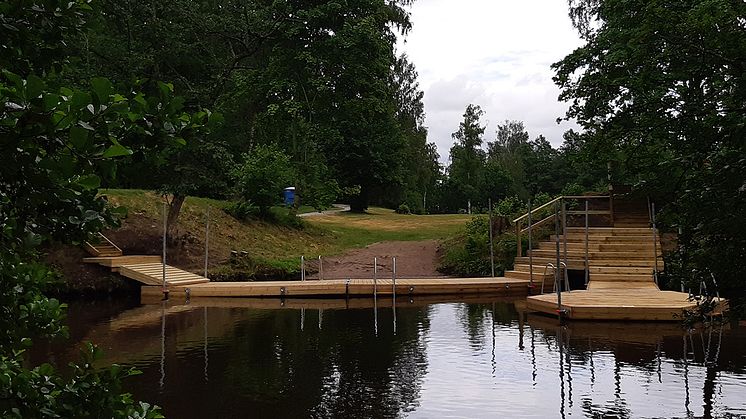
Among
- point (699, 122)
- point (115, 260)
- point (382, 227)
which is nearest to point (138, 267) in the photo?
point (115, 260)

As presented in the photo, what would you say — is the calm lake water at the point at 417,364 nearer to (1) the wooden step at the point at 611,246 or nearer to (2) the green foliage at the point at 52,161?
(1) the wooden step at the point at 611,246

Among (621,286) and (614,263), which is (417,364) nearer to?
(621,286)

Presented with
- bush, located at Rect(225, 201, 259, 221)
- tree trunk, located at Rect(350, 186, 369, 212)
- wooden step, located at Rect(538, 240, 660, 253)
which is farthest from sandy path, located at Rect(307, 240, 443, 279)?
tree trunk, located at Rect(350, 186, 369, 212)

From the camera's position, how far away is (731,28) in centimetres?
427

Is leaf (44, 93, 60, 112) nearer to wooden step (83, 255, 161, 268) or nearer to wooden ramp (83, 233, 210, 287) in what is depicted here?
wooden ramp (83, 233, 210, 287)

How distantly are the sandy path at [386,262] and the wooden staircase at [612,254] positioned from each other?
14.6 ft

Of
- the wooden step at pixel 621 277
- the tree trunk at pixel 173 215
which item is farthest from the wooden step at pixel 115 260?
the wooden step at pixel 621 277

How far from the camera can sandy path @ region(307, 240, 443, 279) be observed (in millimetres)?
22859

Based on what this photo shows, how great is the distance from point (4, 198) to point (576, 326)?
11959mm

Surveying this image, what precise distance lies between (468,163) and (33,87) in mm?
52026

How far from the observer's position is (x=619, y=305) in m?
12.7

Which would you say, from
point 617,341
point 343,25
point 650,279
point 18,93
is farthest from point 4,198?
point 343,25

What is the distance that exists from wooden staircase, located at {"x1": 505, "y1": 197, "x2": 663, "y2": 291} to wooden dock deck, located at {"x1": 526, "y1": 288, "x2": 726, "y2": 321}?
1472mm

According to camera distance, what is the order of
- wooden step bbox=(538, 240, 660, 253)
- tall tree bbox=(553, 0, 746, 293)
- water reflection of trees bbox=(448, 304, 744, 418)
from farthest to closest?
1. wooden step bbox=(538, 240, 660, 253)
2. water reflection of trees bbox=(448, 304, 744, 418)
3. tall tree bbox=(553, 0, 746, 293)
